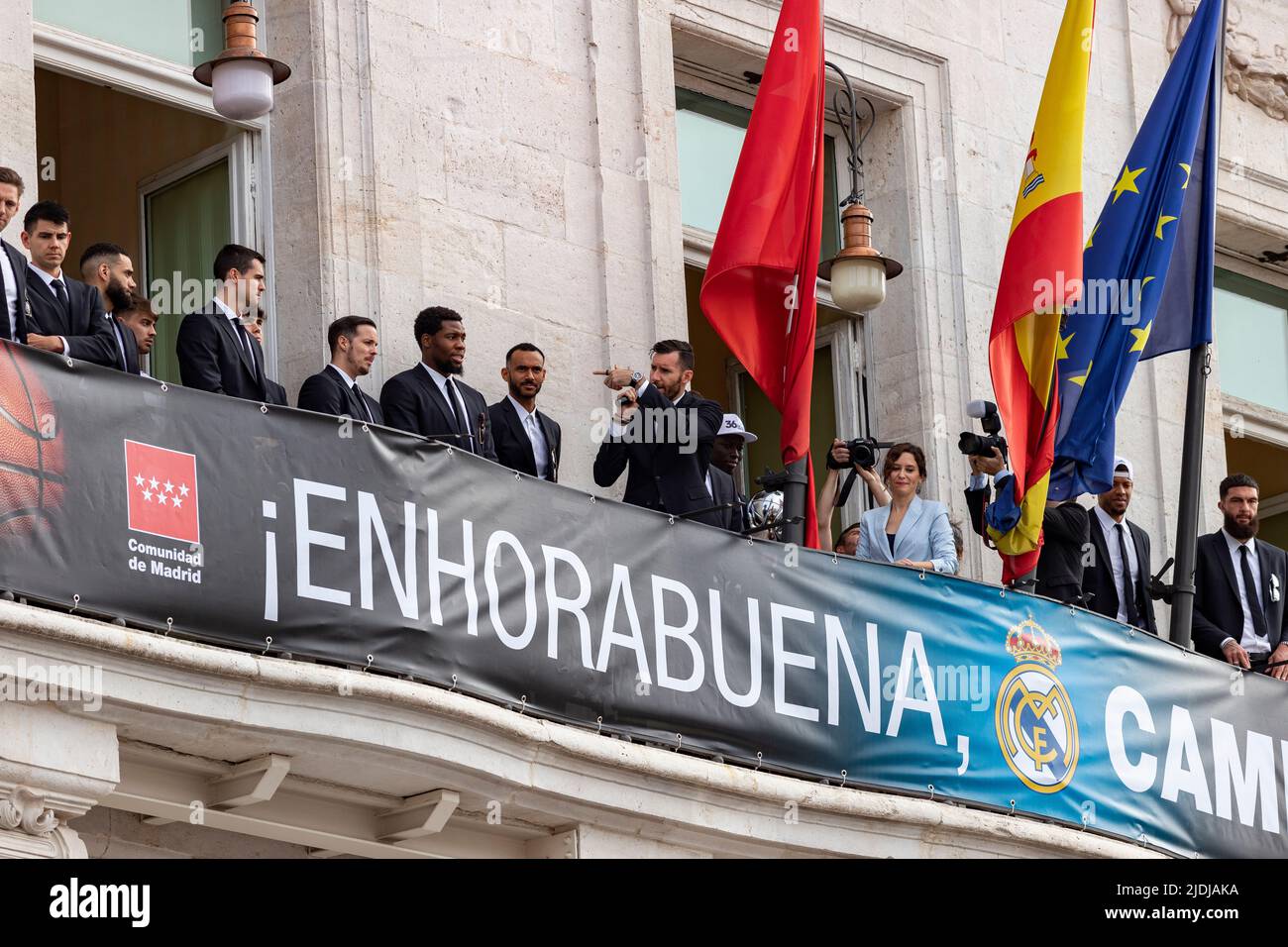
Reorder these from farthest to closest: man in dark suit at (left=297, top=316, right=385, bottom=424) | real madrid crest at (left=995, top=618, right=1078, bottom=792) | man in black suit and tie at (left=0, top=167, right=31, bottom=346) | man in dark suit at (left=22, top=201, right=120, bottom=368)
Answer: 1. real madrid crest at (left=995, top=618, right=1078, bottom=792)
2. man in dark suit at (left=297, top=316, right=385, bottom=424)
3. man in dark suit at (left=22, top=201, right=120, bottom=368)
4. man in black suit and tie at (left=0, top=167, right=31, bottom=346)

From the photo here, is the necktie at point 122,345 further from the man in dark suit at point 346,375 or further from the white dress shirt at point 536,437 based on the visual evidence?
the white dress shirt at point 536,437

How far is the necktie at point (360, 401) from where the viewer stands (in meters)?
12.5

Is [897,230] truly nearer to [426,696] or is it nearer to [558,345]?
[558,345]

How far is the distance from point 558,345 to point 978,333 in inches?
140

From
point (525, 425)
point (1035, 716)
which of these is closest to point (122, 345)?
point (525, 425)

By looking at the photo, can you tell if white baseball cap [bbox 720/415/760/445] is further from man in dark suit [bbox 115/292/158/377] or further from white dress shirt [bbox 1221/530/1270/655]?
white dress shirt [bbox 1221/530/1270/655]

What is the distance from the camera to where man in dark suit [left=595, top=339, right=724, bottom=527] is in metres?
13.4

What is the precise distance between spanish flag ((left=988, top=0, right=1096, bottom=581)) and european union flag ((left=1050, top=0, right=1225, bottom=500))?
429 mm

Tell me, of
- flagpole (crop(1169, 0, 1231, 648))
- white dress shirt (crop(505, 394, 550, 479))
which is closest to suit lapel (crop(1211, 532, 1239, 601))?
flagpole (crop(1169, 0, 1231, 648))

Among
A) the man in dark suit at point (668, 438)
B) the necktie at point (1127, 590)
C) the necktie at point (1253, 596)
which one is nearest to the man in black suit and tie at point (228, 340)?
the man in dark suit at point (668, 438)

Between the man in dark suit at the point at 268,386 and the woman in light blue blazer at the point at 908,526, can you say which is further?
the woman in light blue blazer at the point at 908,526

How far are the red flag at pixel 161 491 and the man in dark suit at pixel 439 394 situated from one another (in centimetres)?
202

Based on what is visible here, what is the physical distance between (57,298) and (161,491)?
119cm

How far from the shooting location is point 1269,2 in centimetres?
2014
